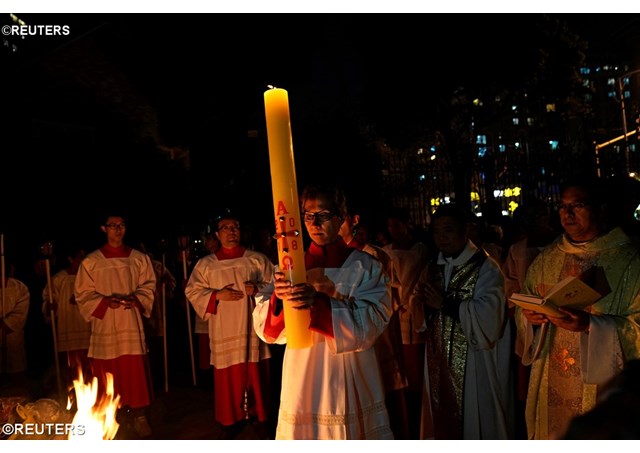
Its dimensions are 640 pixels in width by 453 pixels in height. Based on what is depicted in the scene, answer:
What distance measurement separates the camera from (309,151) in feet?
64.6

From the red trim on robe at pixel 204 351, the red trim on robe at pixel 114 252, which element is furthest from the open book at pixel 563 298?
the red trim on robe at pixel 204 351

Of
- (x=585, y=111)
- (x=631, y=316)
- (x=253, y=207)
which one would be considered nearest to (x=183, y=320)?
(x=253, y=207)

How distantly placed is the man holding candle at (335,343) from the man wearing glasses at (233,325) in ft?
7.82

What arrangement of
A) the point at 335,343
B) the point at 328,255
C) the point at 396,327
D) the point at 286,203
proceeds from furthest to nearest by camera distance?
the point at 396,327
the point at 328,255
the point at 335,343
the point at 286,203

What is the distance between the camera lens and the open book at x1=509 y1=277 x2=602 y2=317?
2957mm

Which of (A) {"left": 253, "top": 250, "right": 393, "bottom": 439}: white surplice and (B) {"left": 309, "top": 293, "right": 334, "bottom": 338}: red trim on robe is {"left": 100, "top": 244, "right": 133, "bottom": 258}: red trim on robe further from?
(B) {"left": 309, "top": 293, "right": 334, "bottom": 338}: red trim on robe

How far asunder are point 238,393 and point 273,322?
9.01 feet

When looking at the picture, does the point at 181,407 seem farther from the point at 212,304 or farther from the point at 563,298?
the point at 563,298

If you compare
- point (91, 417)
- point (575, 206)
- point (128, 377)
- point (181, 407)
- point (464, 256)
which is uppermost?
point (575, 206)

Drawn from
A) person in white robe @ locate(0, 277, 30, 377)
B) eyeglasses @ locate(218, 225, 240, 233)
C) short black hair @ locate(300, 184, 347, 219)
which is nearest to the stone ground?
person in white robe @ locate(0, 277, 30, 377)

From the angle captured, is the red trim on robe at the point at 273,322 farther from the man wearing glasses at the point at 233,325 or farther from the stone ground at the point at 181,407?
the stone ground at the point at 181,407

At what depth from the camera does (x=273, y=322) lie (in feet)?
Result: 10.9

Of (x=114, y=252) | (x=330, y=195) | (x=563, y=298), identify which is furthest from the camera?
(x=114, y=252)

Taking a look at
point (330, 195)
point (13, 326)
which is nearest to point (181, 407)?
point (13, 326)
